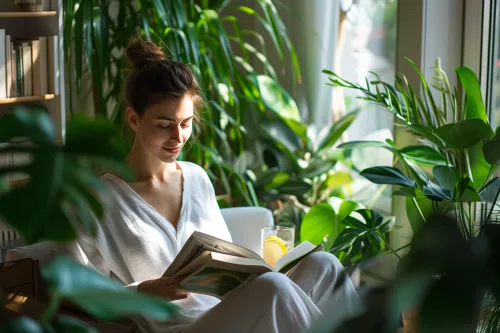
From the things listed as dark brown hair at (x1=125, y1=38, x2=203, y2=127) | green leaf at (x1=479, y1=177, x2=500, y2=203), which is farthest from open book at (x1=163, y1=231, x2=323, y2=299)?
green leaf at (x1=479, y1=177, x2=500, y2=203)

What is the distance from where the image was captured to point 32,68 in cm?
334

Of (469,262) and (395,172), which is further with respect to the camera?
(395,172)

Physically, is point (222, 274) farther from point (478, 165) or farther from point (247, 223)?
point (478, 165)

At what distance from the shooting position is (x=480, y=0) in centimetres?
343

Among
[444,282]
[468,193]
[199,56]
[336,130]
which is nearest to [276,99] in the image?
[336,130]

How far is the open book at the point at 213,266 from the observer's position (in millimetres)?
1893

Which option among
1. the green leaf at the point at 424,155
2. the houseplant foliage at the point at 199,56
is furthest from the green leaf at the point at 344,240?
the houseplant foliage at the point at 199,56

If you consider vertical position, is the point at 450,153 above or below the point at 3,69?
below

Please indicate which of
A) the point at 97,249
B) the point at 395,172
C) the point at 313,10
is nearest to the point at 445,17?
the point at 313,10

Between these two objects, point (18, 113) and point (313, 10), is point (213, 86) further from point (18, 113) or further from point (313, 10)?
point (18, 113)

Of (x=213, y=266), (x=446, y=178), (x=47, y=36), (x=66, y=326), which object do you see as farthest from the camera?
(x=47, y=36)

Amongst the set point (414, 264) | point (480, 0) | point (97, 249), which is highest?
point (480, 0)

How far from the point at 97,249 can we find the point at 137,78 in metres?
0.54

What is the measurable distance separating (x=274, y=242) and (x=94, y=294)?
2116 millimetres
